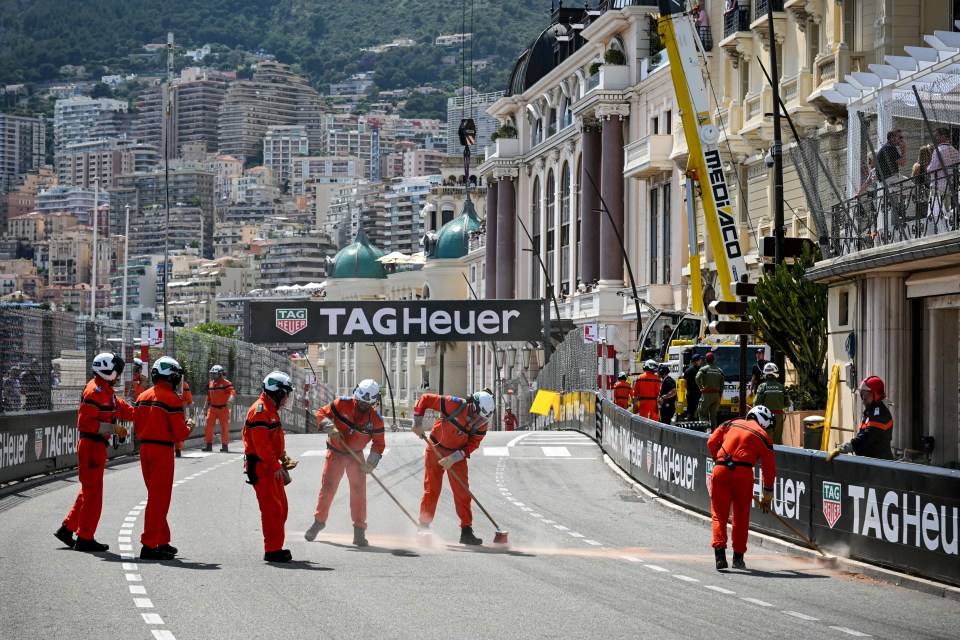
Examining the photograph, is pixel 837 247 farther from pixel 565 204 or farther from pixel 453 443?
pixel 565 204

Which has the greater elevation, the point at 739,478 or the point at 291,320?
the point at 291,320

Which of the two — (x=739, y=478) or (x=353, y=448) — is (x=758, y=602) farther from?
(x=353, y=448)

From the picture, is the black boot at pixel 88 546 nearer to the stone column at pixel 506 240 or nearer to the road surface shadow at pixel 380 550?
the road surface shadow at pixel 380 550

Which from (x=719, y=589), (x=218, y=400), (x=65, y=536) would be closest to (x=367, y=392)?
(x=65, y=536)

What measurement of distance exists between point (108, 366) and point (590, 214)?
54.9m

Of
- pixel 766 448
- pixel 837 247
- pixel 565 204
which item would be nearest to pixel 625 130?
pixel 565 204

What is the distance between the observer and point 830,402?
25031 millimetres

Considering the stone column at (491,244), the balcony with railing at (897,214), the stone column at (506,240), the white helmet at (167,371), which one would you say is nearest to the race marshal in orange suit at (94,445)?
the white helmet at (167,371)

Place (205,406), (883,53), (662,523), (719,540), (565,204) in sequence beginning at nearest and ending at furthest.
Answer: (719,540)
(662,523)
(883,53)
(205,406)
(565,204)

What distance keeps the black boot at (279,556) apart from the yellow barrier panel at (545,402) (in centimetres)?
3497

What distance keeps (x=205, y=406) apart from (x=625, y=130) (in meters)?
30.2

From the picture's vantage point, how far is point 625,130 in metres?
66.5

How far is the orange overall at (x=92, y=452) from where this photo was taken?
15172mm

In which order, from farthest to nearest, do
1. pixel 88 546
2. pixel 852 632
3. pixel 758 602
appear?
pixel 88 546 < pixel 758 602 < pixel 852 632
